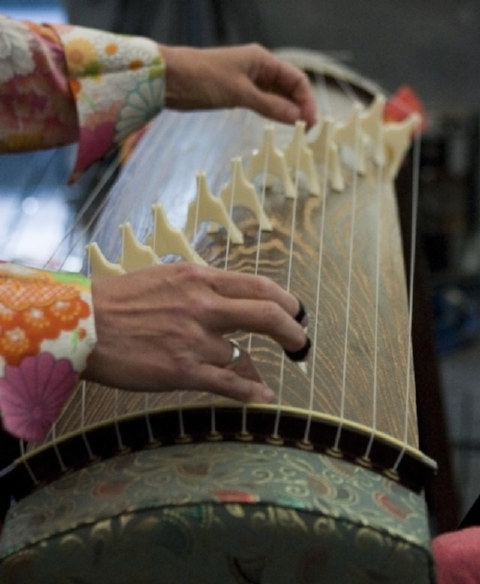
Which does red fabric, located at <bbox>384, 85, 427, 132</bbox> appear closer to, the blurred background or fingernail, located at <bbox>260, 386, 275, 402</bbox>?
the blurred background

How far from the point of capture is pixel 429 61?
3.46 meters

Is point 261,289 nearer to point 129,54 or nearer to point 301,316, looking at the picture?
point 301,316

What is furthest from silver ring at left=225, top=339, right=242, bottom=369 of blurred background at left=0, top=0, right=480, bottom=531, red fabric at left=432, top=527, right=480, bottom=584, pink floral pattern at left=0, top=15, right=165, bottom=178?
blurred background at left=0, top=0, right=480, bottom=531

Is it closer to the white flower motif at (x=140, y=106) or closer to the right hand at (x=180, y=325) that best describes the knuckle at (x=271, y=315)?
the right hand at (x=180, y=325)

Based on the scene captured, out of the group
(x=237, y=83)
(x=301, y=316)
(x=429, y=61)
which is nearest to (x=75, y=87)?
(x=237, y=83)

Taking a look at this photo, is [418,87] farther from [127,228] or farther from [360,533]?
[360,533]

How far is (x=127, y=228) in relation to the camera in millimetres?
1010

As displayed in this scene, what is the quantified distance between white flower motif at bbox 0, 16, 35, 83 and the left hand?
0.65 ft

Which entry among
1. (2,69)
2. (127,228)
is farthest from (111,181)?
(127,228)

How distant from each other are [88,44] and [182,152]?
226mm

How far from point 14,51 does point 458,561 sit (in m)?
0.85

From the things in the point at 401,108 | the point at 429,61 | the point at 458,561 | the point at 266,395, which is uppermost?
the point at 266,395

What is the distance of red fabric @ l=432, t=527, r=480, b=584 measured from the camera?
849 millimetres

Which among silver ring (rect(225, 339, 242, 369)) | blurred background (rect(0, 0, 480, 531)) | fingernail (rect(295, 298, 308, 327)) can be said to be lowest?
blurred background (rect(0, 0, 480, 531))
